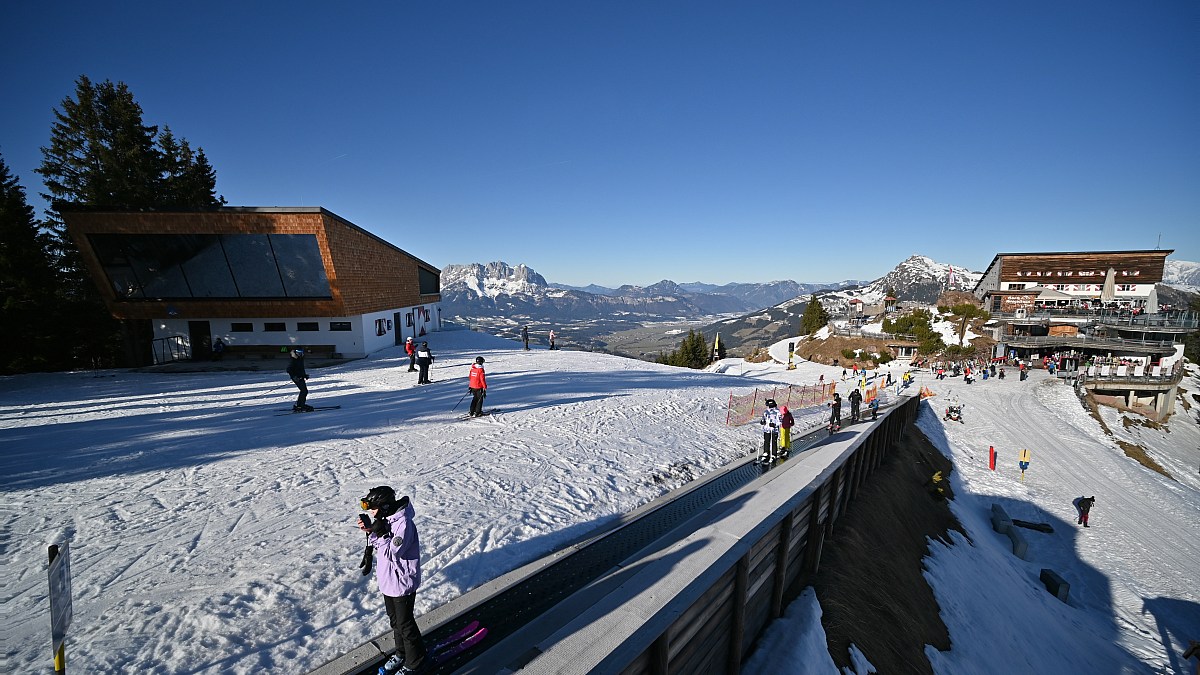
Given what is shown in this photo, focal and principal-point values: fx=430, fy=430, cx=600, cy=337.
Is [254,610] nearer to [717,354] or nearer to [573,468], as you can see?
[573,468]

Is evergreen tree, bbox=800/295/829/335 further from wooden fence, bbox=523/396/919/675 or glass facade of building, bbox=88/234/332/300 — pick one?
glass facade of building, bbox=88/234/332/300

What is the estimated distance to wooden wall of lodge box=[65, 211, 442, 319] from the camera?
894 inches

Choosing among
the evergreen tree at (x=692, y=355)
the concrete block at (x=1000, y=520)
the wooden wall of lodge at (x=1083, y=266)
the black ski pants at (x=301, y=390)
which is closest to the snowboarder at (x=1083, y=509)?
the concrete block at (x=1000, y=520)

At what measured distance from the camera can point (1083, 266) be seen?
60.5m

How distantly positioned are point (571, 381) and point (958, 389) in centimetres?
3547

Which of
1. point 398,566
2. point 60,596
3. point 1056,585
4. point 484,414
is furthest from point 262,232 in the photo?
point 1056,585

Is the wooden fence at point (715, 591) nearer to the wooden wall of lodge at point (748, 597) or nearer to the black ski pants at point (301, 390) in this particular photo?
the wooden wall of lodge at point (748, 597)

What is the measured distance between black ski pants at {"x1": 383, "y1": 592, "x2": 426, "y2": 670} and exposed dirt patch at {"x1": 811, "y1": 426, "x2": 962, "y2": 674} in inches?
238

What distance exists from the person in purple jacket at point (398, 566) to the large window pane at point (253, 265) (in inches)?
1051

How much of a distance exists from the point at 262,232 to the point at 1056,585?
1486 inches

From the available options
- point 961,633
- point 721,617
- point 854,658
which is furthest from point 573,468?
point 961,633

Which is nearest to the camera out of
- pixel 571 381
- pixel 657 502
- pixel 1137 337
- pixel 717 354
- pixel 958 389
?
pixel 657 502

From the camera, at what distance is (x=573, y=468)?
10602 mm

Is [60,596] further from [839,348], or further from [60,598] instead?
[839,348]
